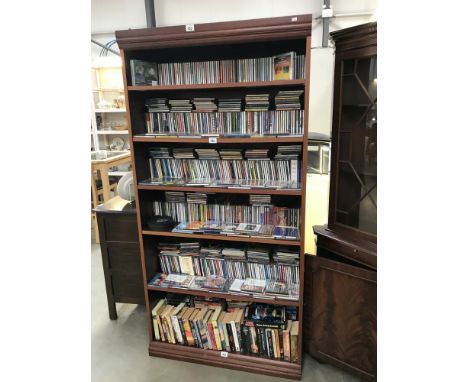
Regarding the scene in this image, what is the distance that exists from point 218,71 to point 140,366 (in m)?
1.90

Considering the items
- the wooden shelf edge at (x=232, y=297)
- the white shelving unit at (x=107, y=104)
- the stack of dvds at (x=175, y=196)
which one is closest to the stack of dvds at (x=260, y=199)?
the stack of dvds at (x=175, y=196)

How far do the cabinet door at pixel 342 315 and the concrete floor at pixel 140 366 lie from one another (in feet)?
0.37

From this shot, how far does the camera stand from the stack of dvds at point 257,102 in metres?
1.76

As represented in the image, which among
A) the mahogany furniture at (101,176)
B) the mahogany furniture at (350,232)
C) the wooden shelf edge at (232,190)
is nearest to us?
the mahogany furniture at (350,232)

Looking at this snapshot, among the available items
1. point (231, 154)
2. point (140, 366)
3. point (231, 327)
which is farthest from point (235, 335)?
point (231, 154)

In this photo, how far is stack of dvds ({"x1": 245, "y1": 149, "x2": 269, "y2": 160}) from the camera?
6.00 feet

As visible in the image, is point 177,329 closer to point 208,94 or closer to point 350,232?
A: point 350,232

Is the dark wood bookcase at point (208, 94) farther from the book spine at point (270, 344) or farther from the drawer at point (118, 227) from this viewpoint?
the drawer at point (118, 227)

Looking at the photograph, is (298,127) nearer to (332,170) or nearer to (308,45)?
(332,170)

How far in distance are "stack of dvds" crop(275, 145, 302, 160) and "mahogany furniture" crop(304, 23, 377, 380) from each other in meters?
0.20

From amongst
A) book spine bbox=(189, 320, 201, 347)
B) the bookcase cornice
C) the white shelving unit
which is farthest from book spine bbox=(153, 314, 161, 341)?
the white shelving unit
